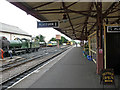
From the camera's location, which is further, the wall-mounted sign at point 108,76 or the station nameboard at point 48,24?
the station nameboard at point 48,24

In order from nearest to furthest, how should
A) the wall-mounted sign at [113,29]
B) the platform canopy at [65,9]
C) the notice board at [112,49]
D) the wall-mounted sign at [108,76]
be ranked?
the wall-mounted sign at [108,76]
the wall-mounted sign at [113,29]
the notice board at [112,49]
the platform canopy at [65,9]

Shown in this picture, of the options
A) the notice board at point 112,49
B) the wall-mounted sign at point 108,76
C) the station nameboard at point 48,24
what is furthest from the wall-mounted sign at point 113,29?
the station nameboard at point 48,24

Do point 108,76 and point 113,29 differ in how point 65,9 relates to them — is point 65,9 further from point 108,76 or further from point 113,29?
point 108,76

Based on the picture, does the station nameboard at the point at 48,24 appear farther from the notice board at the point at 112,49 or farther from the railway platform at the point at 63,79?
the notice board at the point at 112,49

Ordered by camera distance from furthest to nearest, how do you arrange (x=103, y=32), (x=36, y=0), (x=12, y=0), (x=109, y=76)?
(x=103, y=32)
(x=36, y=0)
(x=12, y=0)
(x=109, y=76)

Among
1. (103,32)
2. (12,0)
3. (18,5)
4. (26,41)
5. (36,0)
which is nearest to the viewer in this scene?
(12,0)

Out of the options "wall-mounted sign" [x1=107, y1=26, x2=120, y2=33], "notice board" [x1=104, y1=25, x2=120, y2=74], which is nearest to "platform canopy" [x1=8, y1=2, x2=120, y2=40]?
"wall-mounted sign" [x1=107, y1=26, x2=120, y2=33]

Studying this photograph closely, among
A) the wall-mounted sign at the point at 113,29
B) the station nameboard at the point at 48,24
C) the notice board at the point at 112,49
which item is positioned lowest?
the notice board at the point at 112,49

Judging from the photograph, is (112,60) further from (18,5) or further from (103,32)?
(18,5)

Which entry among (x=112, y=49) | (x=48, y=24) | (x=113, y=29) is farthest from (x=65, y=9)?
(x=112, y=49)

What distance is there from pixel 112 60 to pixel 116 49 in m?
0.61

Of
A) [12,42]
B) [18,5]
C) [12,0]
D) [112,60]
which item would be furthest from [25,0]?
[12,42]

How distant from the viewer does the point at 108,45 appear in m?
6.09

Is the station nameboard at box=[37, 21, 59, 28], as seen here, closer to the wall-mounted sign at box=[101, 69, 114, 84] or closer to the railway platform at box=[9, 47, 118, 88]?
the railway platform at box=[9, 47, 118, 88]
